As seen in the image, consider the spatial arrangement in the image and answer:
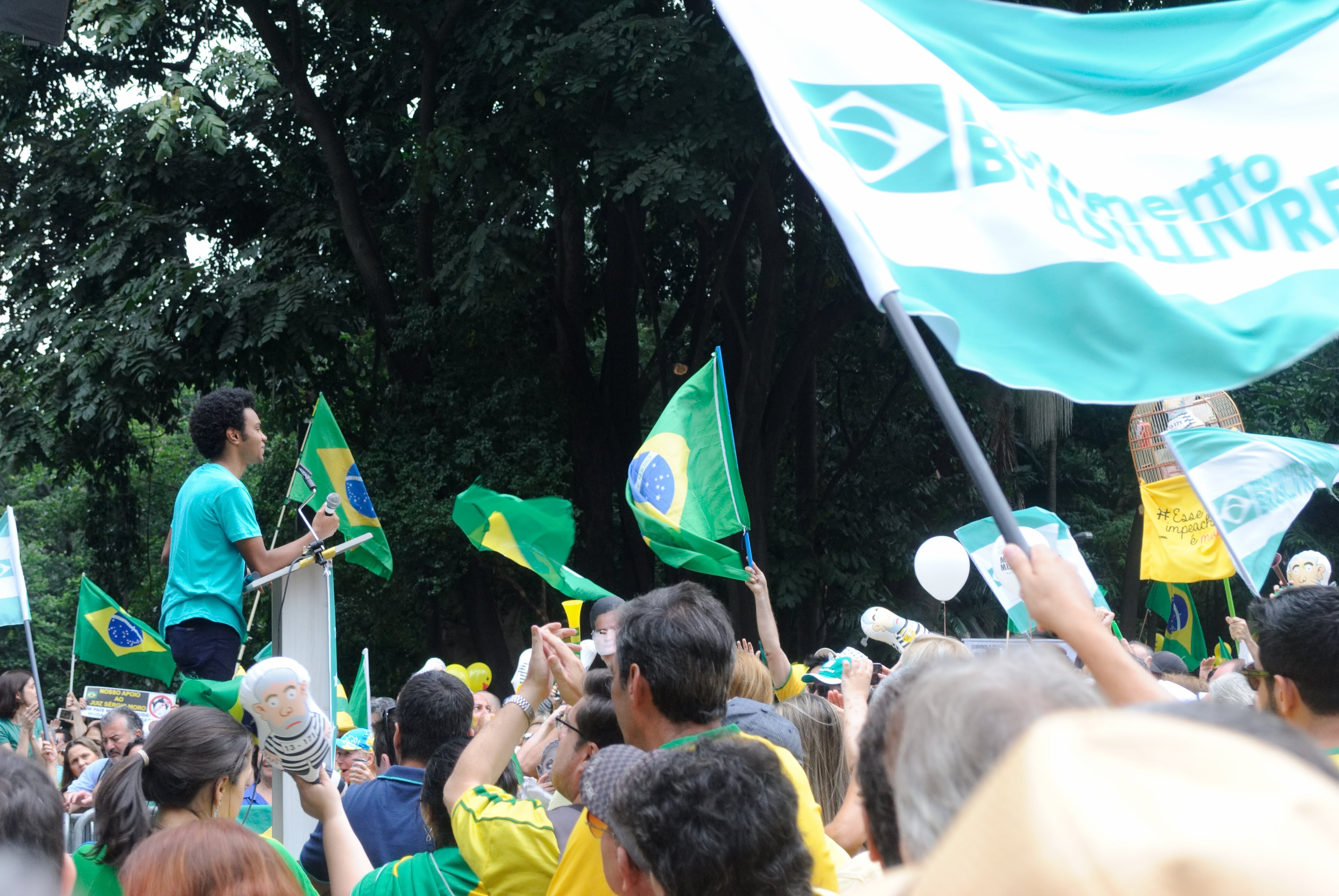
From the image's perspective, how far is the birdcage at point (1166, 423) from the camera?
8.52m

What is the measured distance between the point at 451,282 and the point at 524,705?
10.2m

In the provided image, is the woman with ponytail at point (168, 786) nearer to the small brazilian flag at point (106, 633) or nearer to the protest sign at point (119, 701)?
the protest sign at point (119, 701)

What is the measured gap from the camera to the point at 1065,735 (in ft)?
2.73

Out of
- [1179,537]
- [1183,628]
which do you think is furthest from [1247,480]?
[1183,628]

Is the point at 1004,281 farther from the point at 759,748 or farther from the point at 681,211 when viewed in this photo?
the point at 681,211

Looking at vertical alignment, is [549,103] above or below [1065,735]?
above

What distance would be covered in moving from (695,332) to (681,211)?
12.9ft

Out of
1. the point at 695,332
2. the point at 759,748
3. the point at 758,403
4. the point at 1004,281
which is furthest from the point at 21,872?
the point at 695,332

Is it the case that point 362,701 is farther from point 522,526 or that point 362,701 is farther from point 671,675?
point 671,675

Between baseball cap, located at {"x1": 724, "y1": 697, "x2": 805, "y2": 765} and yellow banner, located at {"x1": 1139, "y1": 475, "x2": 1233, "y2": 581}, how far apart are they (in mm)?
5754

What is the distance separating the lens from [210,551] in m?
4.54

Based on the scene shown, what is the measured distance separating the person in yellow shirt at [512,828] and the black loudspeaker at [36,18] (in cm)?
260

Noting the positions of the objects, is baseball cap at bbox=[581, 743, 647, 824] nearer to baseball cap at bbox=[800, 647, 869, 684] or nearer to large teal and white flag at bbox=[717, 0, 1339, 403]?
large teal and white flag at bbox=[717, 0, 1339, 403]

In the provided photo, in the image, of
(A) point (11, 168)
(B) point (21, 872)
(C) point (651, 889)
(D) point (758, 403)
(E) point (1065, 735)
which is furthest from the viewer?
(A) point (11, 168)
